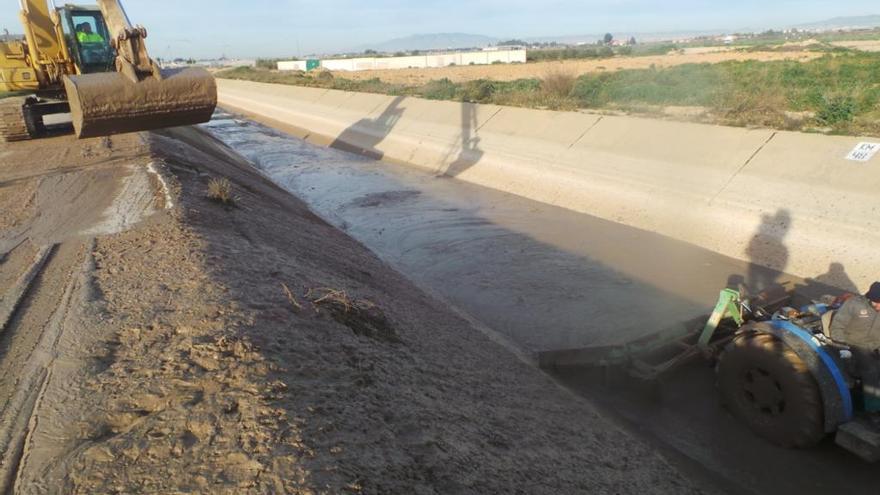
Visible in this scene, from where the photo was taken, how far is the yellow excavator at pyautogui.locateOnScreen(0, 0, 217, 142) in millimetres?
10656

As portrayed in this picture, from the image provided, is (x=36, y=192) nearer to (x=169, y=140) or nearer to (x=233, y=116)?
(x=169, y=140)

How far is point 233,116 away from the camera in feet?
147

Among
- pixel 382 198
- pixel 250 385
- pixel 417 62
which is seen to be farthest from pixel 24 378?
pixel 417 62

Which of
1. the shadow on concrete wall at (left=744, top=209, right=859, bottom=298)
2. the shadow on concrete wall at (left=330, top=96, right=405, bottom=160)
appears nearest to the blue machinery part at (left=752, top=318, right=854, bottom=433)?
the shadow on concrete wall at (left=744, top=209, right=859, bottom=298)

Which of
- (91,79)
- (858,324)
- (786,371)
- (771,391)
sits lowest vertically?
(771,391)

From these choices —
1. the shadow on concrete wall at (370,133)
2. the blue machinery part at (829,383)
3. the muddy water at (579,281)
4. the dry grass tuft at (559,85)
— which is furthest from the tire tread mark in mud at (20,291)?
the dry grass tuft at (559,85)

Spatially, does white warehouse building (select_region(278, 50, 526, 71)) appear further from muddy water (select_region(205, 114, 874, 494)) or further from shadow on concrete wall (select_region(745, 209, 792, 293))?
shadow on concrete wall (select_region(745, 209, 792, 293))

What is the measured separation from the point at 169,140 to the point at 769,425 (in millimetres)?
16579

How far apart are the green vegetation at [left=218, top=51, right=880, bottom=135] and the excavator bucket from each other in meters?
13.8

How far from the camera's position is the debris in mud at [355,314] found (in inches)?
229

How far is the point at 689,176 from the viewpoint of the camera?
1388 centimetres

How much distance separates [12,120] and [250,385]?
16.2 meters

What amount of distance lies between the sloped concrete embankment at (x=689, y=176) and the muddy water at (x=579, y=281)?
0.69 metres

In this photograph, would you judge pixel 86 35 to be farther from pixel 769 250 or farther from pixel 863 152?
pixel 863 152
